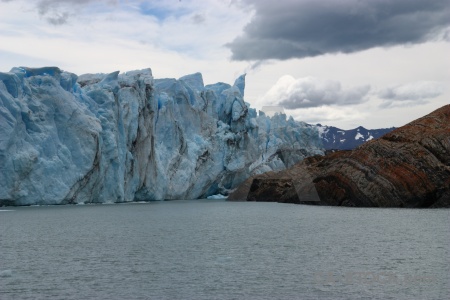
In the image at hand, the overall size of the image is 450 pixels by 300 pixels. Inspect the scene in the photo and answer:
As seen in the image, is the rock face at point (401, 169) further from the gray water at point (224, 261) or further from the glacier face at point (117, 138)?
the glacier face at point (117, 138)

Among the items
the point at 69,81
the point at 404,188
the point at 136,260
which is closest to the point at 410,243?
the point at 136,260

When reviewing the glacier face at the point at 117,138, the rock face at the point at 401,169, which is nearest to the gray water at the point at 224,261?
the glacier face at the point at 117,138

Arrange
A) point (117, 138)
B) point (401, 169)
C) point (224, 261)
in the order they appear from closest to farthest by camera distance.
→ point (224, 261) < point (401, 169) < point (117, 138)

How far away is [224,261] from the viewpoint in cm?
2358

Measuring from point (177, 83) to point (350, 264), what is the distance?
58480 mm

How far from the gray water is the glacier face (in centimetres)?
1386

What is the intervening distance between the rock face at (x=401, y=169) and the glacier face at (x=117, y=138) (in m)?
20.9

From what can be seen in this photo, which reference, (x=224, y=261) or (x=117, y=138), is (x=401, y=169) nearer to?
(x=117, y=138)

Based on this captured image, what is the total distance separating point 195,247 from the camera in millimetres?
28312

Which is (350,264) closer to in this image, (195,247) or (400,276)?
(400,276)

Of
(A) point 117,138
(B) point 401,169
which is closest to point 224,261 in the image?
(B) point 401,169

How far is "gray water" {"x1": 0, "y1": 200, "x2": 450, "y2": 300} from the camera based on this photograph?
17766mm

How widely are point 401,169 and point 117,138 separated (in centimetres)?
3115

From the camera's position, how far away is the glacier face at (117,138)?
53500mm
